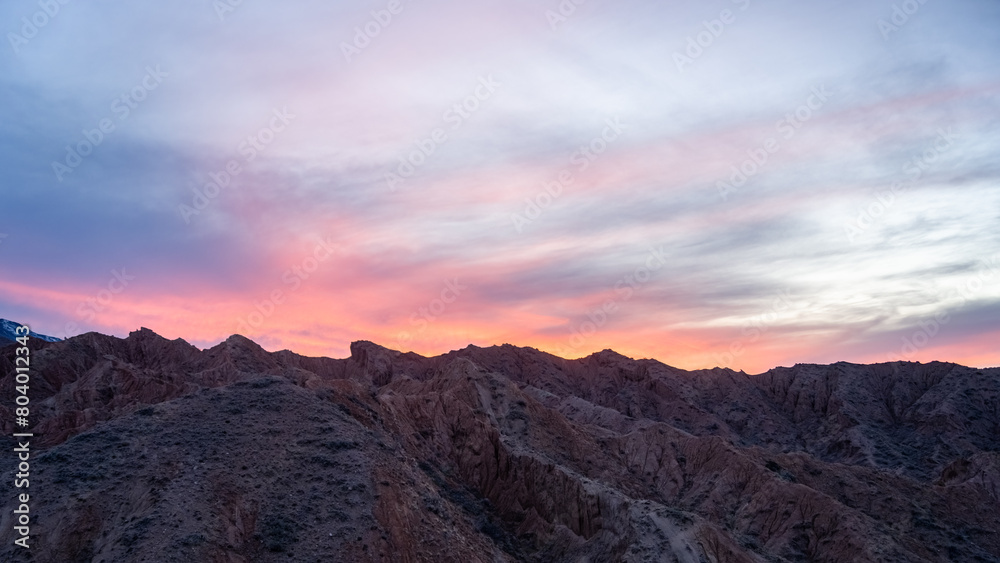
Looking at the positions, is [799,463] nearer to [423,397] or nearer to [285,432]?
[423,397]

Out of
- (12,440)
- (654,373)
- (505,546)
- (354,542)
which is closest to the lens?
(354,542)

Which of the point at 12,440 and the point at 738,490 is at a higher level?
the point at 12,440

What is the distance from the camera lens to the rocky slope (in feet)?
93.8

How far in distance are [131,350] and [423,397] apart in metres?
56.2

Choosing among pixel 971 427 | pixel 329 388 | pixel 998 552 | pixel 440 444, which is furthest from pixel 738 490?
pixel 971 427

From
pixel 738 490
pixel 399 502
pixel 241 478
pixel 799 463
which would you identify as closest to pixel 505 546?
pixel 399 502

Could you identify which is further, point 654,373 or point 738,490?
point 654,373

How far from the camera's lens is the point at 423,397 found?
169 ft

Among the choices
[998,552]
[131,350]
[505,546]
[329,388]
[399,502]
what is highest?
[131,350]

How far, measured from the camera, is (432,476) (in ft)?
134

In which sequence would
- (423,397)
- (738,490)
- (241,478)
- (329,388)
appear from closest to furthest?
(241,478), (329,388), (423,397), (738,490)

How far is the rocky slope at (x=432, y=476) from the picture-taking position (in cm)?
2859

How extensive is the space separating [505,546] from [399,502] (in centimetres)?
873

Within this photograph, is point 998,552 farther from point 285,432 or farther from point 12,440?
point 12,440
